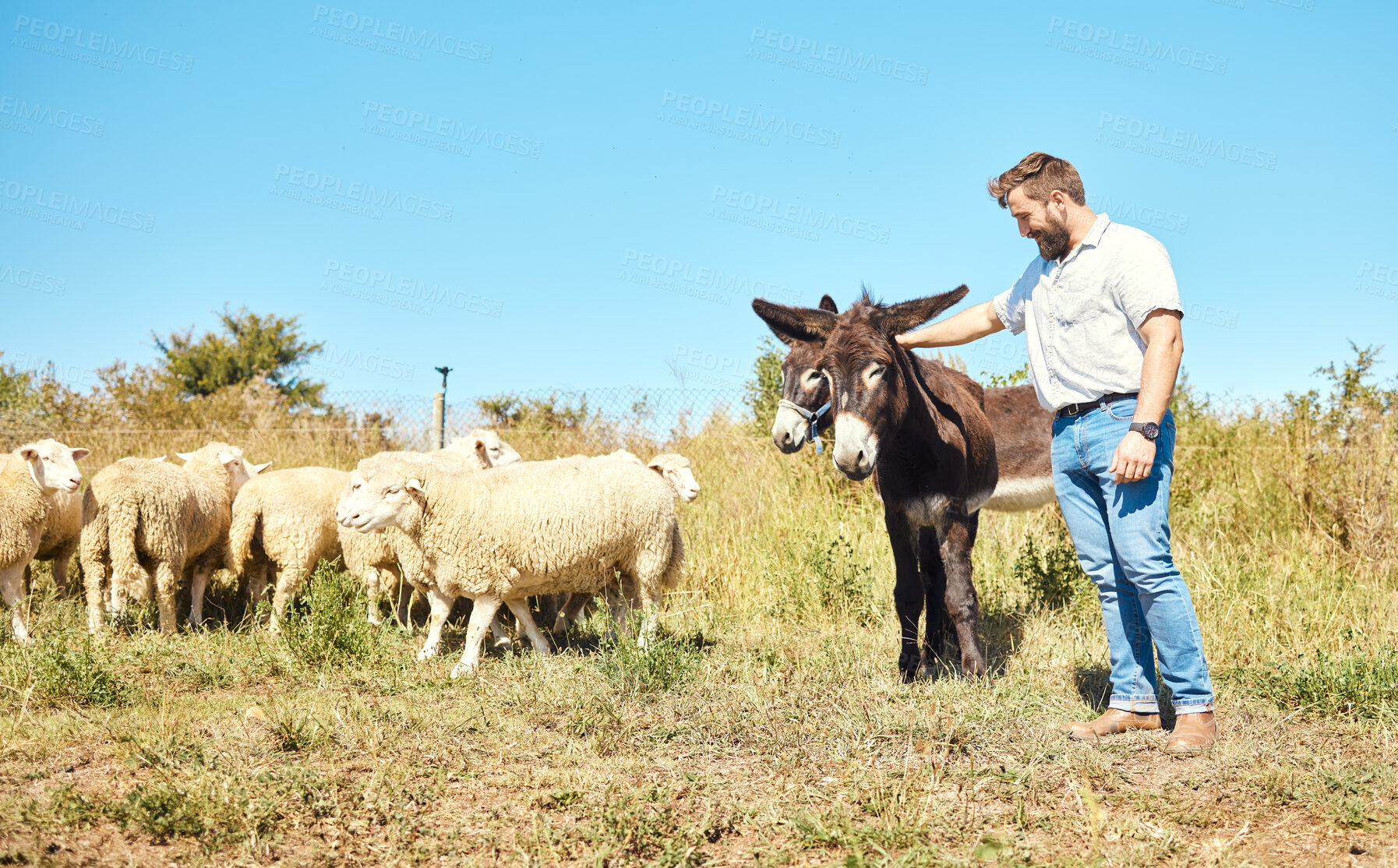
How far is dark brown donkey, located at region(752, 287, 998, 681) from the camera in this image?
4.46m

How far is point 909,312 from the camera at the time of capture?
4.77 metres

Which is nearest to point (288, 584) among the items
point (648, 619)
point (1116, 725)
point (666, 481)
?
point (666, 481)

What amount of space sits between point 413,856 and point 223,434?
1287cm

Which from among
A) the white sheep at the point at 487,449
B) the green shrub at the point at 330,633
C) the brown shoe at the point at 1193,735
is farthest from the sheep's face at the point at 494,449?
the brown shoe at the point at 1193,735

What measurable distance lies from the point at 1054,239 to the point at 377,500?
451 centimetres

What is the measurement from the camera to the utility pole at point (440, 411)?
12.7 metres

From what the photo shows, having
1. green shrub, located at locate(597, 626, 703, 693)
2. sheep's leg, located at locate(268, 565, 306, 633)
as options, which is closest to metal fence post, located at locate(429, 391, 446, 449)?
sheep's leg, located at locate(268, 565, 306, 633)

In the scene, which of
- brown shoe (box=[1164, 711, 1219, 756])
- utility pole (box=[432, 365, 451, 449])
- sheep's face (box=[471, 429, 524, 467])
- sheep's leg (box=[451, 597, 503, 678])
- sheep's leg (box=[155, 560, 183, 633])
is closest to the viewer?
brown shoe (box=[1164, 711, 1219, 756])

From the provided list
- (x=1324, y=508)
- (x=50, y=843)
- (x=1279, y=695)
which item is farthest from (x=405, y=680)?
(x=1324, y=508)

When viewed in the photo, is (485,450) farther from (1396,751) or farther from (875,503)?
(1396,751)

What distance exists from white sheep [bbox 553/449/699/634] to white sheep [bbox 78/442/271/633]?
3.09m

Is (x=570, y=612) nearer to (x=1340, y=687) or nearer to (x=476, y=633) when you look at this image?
(x=476, y=633)

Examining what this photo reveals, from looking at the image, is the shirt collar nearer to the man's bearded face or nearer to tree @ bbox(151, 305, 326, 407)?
the man's bearded face

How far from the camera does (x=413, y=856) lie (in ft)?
9.84
